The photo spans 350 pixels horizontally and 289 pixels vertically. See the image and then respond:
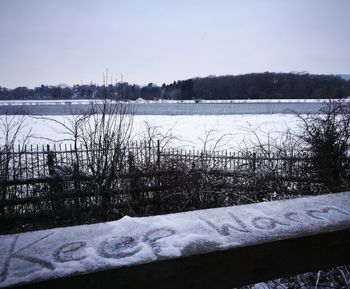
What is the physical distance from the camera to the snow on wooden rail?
1.30 m

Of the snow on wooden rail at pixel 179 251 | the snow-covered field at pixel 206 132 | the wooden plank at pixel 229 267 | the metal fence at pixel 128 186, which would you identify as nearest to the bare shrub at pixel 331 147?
the metal fence at pixel 128 186

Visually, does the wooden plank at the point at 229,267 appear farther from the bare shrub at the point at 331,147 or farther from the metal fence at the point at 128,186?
the bare shrub at the point at 331,147

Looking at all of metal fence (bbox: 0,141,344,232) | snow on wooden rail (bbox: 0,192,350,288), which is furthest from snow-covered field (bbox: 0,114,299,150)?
snow on wooden rail (bbox: 0,192,350,288)

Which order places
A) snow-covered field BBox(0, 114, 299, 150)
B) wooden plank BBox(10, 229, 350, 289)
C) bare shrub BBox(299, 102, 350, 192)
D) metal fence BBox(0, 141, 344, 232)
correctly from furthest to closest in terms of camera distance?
snow-covered field BBox(0, 114, 299, 150) → bare shrub BBox(299, 102, 350, 192) → metal fence BBox(0, 141, 344, 232) → wooden plank BBox(10, 229, 350, 289)

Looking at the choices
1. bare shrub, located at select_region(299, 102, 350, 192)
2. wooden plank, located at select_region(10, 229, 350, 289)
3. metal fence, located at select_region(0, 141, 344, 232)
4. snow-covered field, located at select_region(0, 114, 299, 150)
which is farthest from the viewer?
snow-covered field, located at select_region(0, 114, 299, 150)

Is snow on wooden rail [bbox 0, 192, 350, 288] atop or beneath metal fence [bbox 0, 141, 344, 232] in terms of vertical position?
atop

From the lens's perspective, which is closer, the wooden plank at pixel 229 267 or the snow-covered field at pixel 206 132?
the wooden plank at pixel 229 267

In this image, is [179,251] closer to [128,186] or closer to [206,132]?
[128,186]

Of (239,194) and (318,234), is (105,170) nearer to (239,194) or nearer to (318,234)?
(239,194)

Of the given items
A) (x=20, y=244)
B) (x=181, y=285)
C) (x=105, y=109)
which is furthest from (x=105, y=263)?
(x=105, y=109)

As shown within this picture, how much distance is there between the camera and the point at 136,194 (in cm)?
588

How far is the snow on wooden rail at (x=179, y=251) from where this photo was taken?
1299mm

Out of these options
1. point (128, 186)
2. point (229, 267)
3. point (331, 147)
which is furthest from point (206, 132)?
point (229, 267)

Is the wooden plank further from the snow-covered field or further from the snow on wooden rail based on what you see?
the snow-covered field
